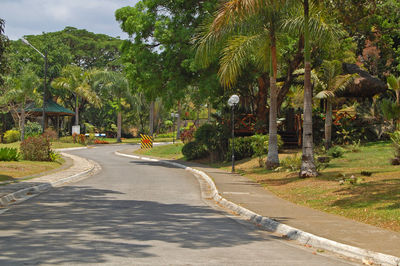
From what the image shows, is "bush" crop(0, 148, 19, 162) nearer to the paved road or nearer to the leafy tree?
the leafy tree

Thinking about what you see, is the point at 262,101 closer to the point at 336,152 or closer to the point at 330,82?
the point at 330,82

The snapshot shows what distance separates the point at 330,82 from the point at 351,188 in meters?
14.2

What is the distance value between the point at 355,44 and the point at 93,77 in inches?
1672

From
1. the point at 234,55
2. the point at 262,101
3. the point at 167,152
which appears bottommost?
the point at 167,152

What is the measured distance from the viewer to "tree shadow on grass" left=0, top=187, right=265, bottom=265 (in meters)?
6.67

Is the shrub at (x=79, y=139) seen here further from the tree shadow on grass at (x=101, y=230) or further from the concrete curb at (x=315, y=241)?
the concrete curb at (x=315, y=241)

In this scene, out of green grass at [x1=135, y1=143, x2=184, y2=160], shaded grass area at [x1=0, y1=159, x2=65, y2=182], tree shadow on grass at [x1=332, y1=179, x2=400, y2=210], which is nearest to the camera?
tree shadow on grass at [x1=332, y1=179, x2=400, y2=210]

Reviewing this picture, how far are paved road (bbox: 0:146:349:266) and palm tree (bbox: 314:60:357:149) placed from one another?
1549cm

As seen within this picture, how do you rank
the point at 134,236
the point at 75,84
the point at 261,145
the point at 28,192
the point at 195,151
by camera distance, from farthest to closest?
the point at 75,84 < the point at 195,151 < the point at 261,145 < the point at 28,192 < the point at 134,236

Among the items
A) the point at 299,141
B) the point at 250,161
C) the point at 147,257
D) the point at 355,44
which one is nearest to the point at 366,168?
the point at 250,161

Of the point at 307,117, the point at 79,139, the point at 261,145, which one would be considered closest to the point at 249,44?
the point at 307,117

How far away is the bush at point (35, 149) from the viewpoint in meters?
28.0

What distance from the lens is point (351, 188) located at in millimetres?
13977

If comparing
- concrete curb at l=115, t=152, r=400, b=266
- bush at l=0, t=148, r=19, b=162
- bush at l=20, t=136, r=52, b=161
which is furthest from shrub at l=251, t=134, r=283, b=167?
concrete curb at l=115, t=152, r=400, b=266
